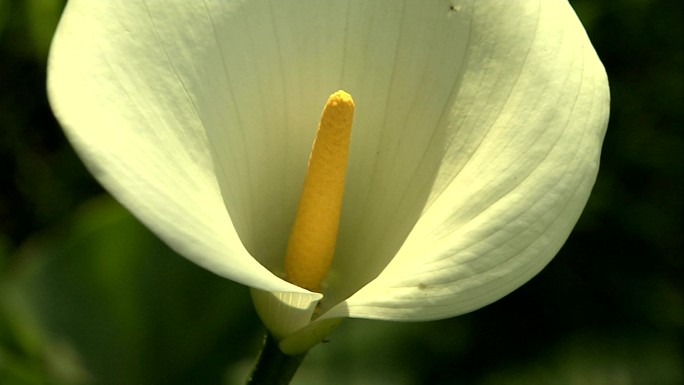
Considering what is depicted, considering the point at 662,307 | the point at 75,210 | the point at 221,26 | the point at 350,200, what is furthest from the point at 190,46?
the point at 662,307

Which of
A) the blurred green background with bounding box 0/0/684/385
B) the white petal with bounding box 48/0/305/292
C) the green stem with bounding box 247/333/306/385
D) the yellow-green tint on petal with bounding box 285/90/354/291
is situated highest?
the white petal with bounding box 48/0/305/292

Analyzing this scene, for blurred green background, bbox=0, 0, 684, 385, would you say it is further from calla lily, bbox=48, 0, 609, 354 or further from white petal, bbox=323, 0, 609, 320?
white petal, bbox=323, 0, 609, 320


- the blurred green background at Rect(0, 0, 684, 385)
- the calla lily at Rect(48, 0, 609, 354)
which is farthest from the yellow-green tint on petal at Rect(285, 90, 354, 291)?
the blurred green background at Rect(0, 0, 684, 385)

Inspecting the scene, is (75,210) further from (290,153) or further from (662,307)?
(662,307)

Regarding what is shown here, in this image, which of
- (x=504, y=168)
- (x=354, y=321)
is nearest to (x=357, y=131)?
(x=504, y=168)

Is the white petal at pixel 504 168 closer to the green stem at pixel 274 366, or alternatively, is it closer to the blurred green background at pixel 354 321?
the green stem at pixel 274 366

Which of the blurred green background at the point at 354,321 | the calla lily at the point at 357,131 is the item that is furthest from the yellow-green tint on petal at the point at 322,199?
the blurred green background at the point at 354,321

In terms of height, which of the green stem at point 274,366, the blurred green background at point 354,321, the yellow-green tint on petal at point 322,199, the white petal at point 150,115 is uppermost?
the white petal at point 150,115

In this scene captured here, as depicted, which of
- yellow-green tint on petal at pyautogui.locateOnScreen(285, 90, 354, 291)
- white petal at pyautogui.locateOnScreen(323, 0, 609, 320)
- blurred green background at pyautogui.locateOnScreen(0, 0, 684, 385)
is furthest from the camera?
blurred green background at pyautogui.locateOnScreen(0, 0, 684, 385)
